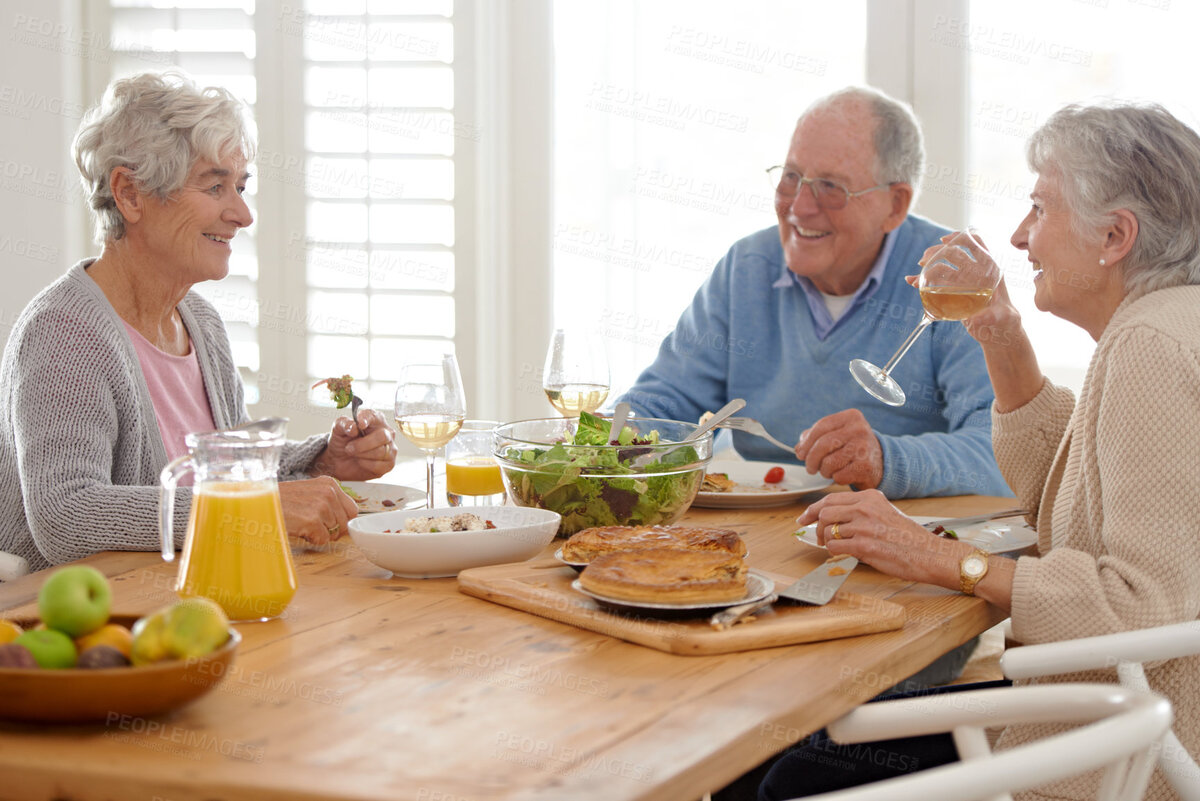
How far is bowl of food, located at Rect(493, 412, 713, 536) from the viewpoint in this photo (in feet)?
5.25

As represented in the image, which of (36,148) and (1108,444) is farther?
(36,148)

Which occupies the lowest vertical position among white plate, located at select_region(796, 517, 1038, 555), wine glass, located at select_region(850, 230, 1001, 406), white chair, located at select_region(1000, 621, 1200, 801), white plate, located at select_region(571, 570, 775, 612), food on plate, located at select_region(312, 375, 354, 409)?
white chair, located at select_region(1000, 621, 1200, 801)

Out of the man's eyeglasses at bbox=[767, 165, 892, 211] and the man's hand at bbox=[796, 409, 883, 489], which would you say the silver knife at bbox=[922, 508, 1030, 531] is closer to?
the man's hand at bbox=[796, 409, 883, 489]

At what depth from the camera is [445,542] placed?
56.0 inches

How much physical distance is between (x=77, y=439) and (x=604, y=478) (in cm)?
83

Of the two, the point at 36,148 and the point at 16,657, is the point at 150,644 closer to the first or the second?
the point at 16,657

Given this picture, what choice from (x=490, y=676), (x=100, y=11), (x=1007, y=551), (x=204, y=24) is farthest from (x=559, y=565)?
(x=100, y=11)

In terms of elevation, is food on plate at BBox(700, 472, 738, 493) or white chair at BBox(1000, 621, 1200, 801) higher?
food on plate at BBox(700, 472, 738, 493)

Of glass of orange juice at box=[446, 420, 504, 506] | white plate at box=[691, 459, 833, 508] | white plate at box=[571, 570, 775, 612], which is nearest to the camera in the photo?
white plate at box=[571, 570, 775, 612]

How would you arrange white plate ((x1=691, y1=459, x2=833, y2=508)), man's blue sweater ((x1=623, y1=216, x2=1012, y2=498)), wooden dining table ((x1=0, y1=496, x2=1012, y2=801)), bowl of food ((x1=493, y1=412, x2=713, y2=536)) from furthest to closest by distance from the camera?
man's blue sweater ((x1=623, y1=216, x2=1012, y2=498)) → white plate ((x1=691, y1=459, x2=833, y2=508)) → bowl of food ((x1=493, y1=412, x2=713, y2=536)) → wooden dining table ((x1=0, y1=496, x2=1012, y2=801))

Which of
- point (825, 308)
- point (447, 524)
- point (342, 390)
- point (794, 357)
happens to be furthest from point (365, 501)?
point (825, 308)

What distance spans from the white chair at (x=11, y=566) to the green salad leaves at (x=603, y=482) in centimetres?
82

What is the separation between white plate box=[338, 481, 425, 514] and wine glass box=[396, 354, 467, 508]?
0.80 feet

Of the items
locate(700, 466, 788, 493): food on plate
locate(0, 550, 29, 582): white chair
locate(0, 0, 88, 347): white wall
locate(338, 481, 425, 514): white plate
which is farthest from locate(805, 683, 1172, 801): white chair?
locate(0, 0, 88, 347): white wall
